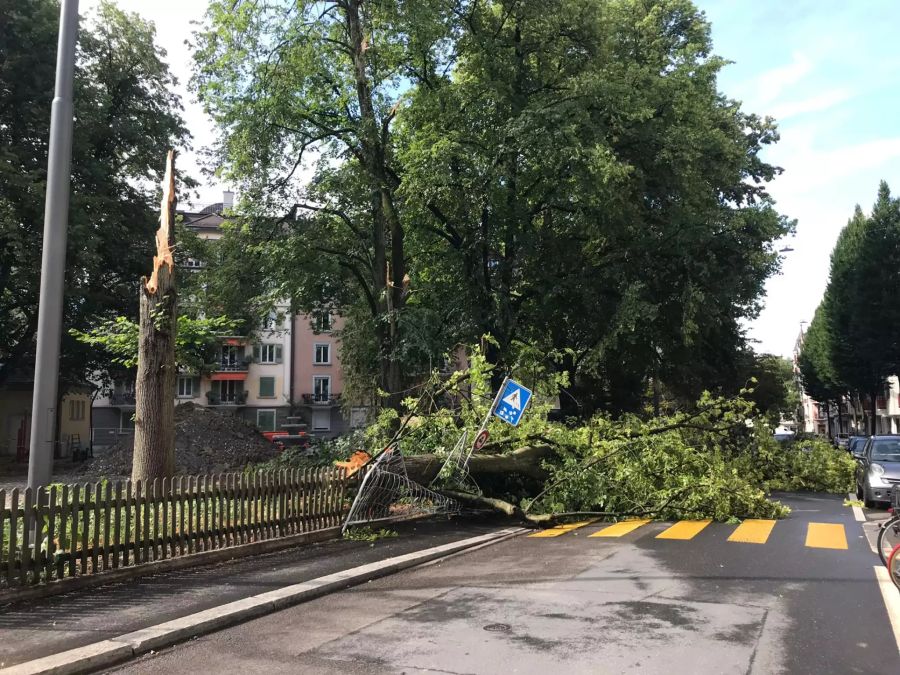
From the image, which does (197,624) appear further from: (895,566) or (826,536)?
(826,536)

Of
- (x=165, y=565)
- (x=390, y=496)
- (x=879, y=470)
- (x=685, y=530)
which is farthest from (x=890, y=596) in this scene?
(x=879, y=470)

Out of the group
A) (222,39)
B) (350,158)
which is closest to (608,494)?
(350,158)

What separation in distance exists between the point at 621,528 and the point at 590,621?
20.8 ft

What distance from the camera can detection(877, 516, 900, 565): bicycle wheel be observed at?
7.49 meters

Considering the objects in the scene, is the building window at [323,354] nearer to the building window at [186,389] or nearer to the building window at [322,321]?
the building window at [186,389]

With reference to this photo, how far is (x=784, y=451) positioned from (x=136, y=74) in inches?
1170

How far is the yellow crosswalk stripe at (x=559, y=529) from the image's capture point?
1184 cm

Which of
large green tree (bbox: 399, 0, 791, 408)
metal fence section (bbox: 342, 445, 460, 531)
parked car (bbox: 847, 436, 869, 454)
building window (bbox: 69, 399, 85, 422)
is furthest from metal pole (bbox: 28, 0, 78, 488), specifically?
building window (bbox: 69, 399, 85, 422)

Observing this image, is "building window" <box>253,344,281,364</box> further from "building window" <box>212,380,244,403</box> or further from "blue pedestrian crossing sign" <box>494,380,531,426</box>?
"blue pedestrian crossing sign" <box>494,380,531,426</box>

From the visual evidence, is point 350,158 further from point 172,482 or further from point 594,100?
point 172,482

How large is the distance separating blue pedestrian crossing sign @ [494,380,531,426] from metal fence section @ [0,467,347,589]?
11.7 feet

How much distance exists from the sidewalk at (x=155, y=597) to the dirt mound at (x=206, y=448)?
46.2 feet

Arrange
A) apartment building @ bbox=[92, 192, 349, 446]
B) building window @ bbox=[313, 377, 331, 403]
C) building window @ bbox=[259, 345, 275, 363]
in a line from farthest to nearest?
building window @ bbox=[313, 377, 331, 403] → building window @ bbox=[259, 345, 275, 363] → apartment building @ bbox=[92, 192, 349, 446]

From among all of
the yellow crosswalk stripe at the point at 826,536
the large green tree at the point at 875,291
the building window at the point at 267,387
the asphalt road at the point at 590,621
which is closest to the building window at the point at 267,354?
the building window at the point at 267,387
